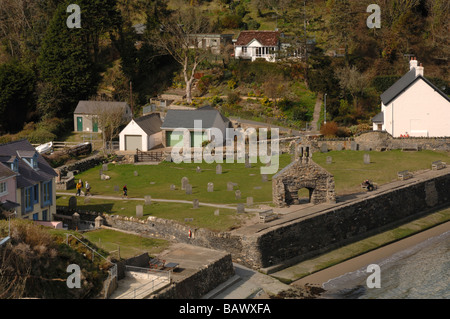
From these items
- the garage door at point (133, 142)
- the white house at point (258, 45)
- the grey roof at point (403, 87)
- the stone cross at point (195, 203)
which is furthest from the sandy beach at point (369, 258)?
the white house at point (258, 45)

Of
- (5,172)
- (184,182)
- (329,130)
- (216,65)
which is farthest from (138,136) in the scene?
(5,172)

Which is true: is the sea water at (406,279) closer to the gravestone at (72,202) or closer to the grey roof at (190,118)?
the gravestone at (72,202)

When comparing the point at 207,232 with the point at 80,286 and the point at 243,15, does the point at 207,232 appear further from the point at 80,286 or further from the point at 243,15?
the point at 243,15

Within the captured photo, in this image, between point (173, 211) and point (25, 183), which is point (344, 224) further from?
point (25, 183)

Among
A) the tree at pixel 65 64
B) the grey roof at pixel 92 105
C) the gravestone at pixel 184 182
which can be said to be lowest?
the gravestone at pixel 184 182

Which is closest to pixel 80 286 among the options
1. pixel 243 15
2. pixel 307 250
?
pixel 307 250

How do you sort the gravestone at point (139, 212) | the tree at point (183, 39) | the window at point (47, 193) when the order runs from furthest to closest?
the tree at point (183, 39) < the window at point (47, 193) < the gravestone at point (139, 212)
